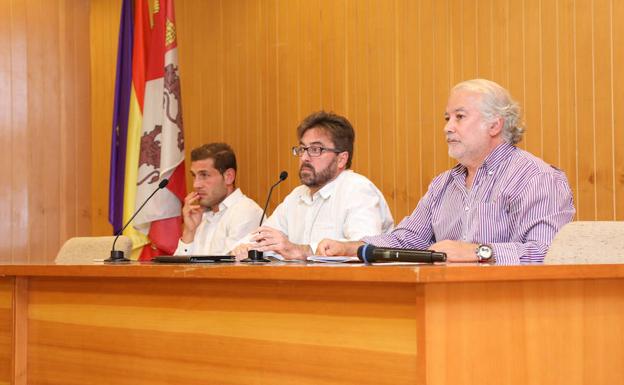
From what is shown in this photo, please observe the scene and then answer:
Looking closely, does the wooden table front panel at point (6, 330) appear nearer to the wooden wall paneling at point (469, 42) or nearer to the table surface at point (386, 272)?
the table surface at point (386, 272)

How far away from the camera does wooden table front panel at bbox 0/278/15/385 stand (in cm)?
258

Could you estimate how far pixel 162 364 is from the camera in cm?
210

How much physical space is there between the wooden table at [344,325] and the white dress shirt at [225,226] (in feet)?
6.28

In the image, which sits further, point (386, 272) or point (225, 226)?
point (225, 226)

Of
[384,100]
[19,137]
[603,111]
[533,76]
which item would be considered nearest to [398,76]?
[384,100]

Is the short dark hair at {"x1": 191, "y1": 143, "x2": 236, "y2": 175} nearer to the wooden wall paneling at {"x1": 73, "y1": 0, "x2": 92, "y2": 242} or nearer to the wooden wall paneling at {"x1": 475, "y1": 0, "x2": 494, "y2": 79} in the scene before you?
the wooden wall paneling at {"x1": 73, "y1": 0, "x2": 92, "y2": 242}

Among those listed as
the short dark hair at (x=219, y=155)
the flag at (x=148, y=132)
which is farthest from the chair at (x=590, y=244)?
the flag at (x=148, y=132)

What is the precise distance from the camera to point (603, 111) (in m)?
3.74

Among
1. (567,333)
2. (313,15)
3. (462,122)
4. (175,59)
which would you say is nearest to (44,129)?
(175,59)

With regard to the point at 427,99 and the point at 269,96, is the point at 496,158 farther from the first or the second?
the point at 269,96

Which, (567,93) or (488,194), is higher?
(567,93)

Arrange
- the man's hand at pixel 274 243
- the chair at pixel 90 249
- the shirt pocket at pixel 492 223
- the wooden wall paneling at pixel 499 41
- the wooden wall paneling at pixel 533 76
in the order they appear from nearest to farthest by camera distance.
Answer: the shirt pocket at pixel 492 223 → the man's hand at pixel 274 243 → the chair at pixel 90 249 → the wooden wall paneling at pixel 533 76 → the wooden wall paneling at pixel 499 41

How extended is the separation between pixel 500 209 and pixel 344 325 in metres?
1.28

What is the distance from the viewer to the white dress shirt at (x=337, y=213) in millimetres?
3500
